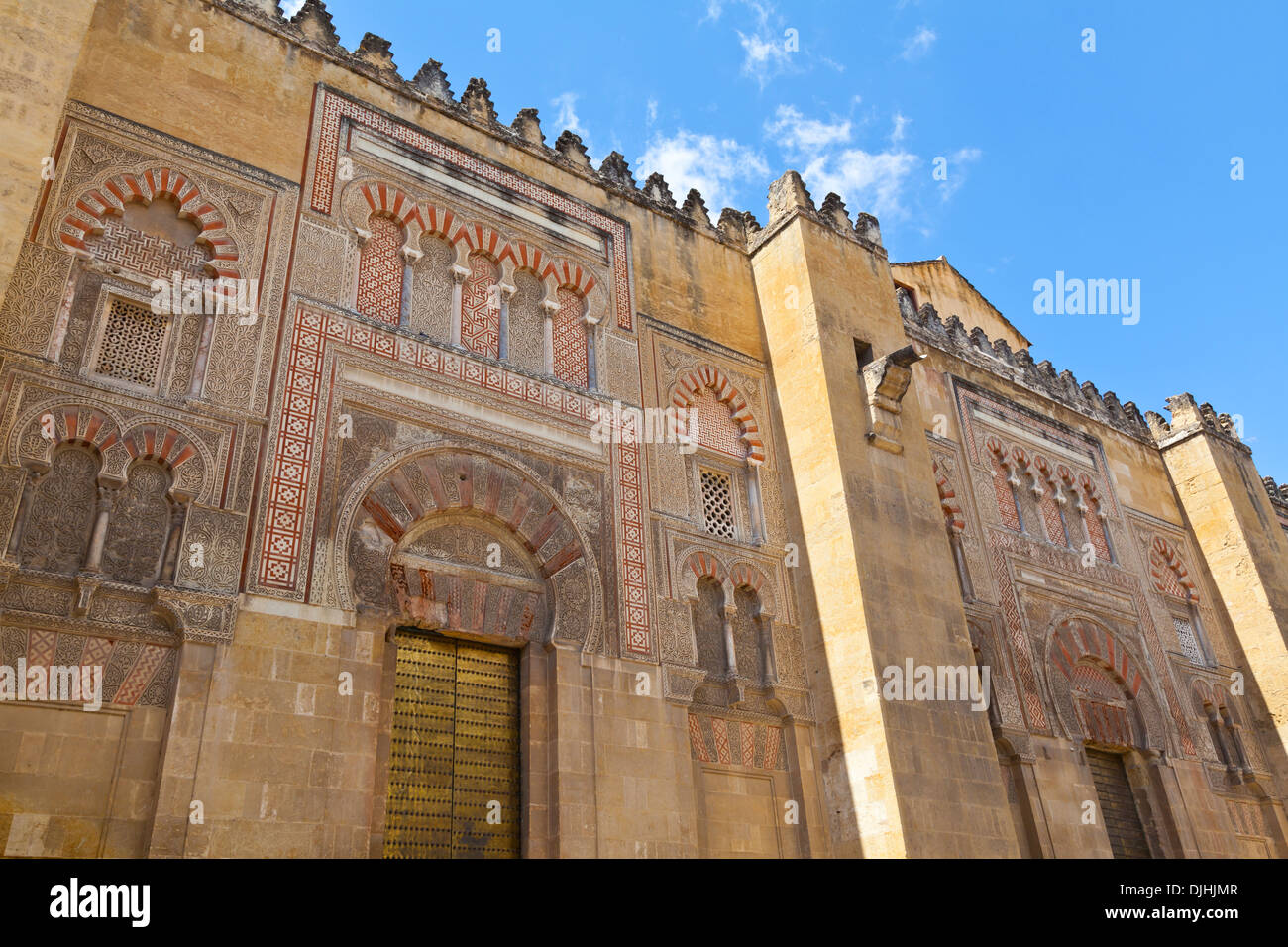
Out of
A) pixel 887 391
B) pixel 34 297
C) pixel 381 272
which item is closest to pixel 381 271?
pixel 381 272

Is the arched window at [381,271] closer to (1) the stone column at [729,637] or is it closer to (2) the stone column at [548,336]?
(2) the stone column at [548,336]

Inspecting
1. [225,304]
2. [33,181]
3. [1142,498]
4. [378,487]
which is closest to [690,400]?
[378,487]

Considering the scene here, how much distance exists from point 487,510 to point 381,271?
1770mm

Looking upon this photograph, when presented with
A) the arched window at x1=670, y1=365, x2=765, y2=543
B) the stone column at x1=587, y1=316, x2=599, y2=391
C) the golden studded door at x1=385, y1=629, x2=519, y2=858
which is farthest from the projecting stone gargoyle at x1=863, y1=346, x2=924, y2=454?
the golden studded door at x1=385, y1=629, x2=519, y2=858

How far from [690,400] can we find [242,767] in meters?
4.31

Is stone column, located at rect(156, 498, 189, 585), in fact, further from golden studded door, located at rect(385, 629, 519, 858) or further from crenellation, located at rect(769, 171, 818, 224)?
crenellation, located at rect(769, 171, 818, 224)

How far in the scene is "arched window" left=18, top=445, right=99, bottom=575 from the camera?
15.8 feet

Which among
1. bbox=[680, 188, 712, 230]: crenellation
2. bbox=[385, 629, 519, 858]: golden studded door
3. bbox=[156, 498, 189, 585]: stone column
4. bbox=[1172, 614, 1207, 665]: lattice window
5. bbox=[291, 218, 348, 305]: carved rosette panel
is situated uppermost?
bbox=[680, 188, 712, 230]: crenellation

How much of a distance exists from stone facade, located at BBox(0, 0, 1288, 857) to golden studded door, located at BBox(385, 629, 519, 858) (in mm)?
81

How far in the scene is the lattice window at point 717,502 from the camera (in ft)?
24.8

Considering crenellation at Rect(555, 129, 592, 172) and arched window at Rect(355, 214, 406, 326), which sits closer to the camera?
arched window at Rect(355, 214, 406, 326)

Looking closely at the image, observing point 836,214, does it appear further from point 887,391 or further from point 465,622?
point 465,622
